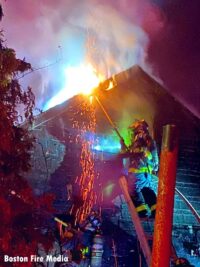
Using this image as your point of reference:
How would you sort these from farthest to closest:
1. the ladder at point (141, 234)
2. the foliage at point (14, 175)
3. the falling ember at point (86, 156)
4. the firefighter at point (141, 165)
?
the firefighter at point (141, 165)
the falling ember at point (86, 156)
the ladder at point (141, 234)
the foliage at point (14, 175)

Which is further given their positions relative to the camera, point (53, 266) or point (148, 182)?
point (148, 182)

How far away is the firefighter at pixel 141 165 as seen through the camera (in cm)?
1012

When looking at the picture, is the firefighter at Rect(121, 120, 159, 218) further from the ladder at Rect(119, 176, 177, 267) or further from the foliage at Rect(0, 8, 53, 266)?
the foliage at Rect(0, 8, 53, 266)

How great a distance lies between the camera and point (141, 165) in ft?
33.7

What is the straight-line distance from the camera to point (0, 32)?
627cm

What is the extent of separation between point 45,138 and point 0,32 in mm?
4670

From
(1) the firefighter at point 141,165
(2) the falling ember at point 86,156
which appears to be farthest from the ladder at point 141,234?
(2) the falling ember at point 86,156

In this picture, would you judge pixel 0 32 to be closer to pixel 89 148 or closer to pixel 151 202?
pixel 89 148

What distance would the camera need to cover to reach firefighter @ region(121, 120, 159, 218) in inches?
398

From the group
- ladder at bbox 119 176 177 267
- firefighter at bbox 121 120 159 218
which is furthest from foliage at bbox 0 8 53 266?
firefighter at bbox 121 120 159 218

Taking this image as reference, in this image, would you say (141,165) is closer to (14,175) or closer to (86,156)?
(86,156)

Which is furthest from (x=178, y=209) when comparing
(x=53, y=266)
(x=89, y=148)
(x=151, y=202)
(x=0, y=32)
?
(x=0, y=32)

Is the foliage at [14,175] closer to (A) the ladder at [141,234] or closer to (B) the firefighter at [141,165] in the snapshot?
(A) the ladder at [141,234]

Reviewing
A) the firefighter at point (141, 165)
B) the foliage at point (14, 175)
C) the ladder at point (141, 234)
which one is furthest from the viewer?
A: the firefighter at point (141, 165)
